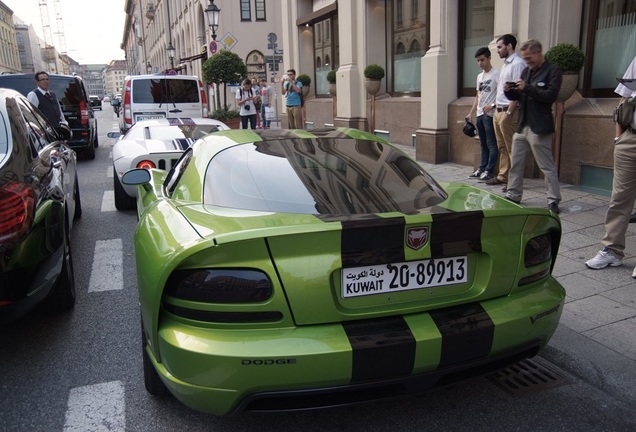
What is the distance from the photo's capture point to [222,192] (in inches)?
115

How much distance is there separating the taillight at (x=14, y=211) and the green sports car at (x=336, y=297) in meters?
0.84

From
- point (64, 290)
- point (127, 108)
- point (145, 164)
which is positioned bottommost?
point (64, 290)

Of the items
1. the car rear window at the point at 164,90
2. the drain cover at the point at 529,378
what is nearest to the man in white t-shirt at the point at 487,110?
the drain cover at the point at 529,378

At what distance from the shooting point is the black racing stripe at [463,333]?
2.32 metres

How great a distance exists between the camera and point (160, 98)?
13719 millimetres

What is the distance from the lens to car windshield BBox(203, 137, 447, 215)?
2738 millimetres

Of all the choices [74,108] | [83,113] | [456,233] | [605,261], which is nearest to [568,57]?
[605,261]

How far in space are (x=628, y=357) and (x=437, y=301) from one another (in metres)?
1.54

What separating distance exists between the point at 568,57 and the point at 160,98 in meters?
9.67

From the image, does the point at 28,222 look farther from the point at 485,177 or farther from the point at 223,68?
the point at 223,68

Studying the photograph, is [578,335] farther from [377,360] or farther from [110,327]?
[110,327]

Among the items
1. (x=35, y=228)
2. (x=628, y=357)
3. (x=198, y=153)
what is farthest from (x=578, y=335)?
(x=35, y=228)

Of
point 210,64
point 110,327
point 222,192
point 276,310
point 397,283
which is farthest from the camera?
point 210,64

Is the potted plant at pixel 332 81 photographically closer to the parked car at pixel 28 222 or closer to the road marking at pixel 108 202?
the road marking at pixel 108 202
